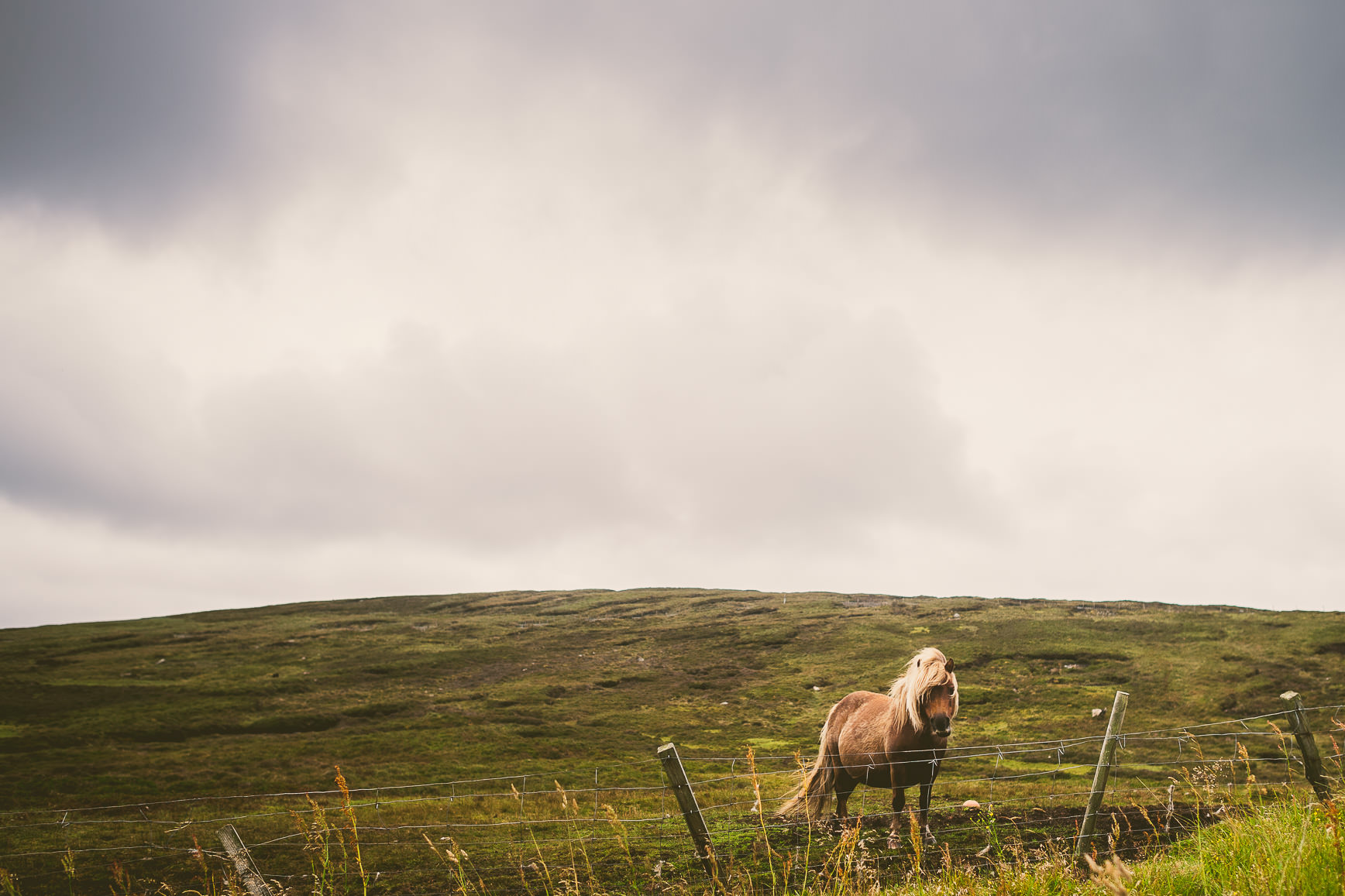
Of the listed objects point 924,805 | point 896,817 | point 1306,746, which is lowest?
point 896,817

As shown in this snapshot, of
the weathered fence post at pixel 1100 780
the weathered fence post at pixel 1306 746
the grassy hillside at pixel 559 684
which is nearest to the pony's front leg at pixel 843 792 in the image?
the weathered fence post at pixel 1100 780

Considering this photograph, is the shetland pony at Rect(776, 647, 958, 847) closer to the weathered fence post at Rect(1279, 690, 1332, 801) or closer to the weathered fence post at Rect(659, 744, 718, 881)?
the weathered fence post at Rect(659, 744, 718, 881)

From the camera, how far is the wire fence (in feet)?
34.7

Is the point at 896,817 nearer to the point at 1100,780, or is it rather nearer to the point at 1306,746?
the point at 1100,780

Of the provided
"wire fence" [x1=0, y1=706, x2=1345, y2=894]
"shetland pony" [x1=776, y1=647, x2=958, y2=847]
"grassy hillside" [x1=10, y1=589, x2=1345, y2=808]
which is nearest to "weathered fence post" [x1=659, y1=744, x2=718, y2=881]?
"wire fence" [x1=0, y1=706, x2=1345, y2=894]

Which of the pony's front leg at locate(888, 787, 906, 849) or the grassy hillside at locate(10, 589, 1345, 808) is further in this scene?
the grassy hillside at locate(10, 589, 1345, 808)

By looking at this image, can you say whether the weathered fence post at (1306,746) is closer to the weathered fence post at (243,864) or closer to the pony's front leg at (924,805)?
the pony's front leg at (924,805)

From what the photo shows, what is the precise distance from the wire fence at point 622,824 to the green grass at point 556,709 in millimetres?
182

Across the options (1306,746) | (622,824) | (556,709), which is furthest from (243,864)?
(556,709)

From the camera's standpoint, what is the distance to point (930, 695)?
11.3 m

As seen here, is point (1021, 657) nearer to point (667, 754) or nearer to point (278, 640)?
point (667, 754)

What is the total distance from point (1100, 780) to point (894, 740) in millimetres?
4684

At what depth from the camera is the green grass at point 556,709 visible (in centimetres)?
1784

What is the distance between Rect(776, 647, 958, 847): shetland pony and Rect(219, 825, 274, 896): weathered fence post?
6.77 meters
